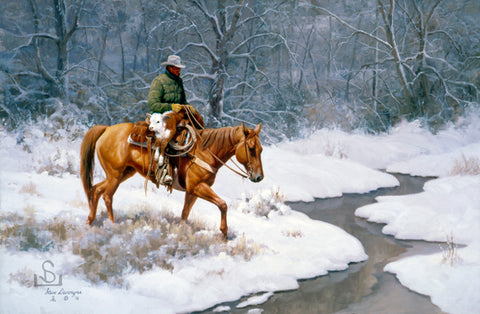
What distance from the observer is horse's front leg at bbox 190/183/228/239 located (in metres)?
4.76

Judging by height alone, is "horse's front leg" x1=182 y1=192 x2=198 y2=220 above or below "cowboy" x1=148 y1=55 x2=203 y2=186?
below

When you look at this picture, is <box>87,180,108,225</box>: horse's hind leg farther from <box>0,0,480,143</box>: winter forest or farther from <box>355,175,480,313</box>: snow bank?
<box>355,175,480,313</box>: snow bank

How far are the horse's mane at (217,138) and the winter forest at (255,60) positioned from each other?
8.54 ft

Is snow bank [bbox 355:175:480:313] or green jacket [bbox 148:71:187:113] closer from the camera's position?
snow bank [bbox 355:175:480:313]

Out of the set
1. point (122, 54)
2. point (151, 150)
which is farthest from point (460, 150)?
point (122, 54)

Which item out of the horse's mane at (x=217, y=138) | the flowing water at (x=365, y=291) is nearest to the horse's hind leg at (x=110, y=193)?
the horse's mane at (x=217, y=138)

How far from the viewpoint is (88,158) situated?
193 inches

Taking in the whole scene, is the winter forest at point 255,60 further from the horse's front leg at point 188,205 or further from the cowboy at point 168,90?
the horse's front leg at point 188,205

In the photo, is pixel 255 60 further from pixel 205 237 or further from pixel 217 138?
pixel 205 237

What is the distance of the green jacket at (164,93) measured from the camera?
480cm

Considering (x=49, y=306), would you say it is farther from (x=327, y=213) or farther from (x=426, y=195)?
(x=426, y=195)

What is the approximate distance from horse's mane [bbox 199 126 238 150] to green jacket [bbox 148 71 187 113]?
0.48m

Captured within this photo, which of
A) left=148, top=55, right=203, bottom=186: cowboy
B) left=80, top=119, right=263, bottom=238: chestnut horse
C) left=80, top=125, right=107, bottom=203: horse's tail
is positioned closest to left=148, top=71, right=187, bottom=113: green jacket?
left=148, top=55, right=203, bottom=186: cowboy
